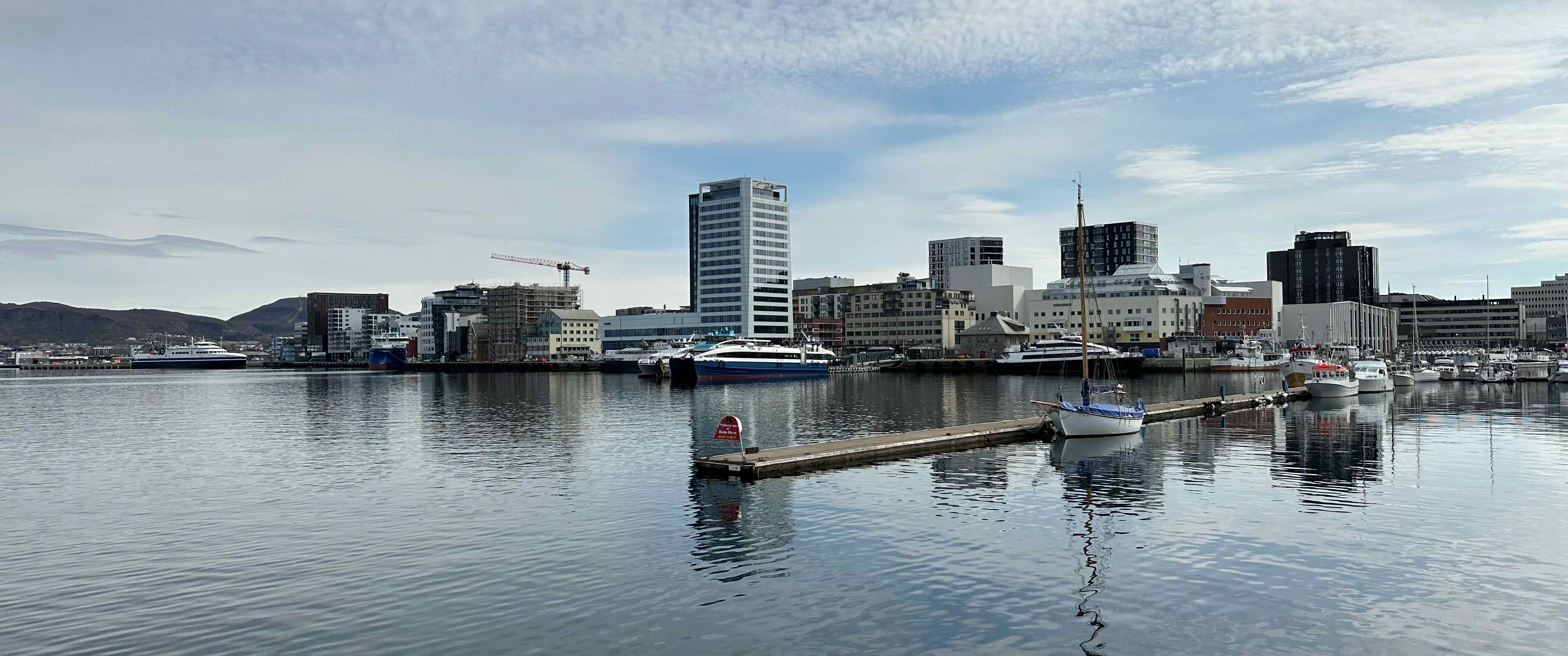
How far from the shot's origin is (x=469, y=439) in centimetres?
6800

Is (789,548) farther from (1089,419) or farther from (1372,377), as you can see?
(1372,377)

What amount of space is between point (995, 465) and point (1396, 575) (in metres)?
23.9

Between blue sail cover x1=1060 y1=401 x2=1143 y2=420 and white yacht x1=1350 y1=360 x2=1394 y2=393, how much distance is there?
2498 inches

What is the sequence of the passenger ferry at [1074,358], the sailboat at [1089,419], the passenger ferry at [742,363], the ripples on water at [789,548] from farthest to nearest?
the passenger ferry at [1074,358], the passenger ferry at [742,363], the sailboat at [1089,419], the ripples on water at [789,548]

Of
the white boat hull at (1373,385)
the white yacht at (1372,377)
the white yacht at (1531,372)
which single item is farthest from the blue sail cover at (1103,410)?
the white yacht at (1531,372)

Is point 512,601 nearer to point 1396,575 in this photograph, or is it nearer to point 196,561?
point 196,561

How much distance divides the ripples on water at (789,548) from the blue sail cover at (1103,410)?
70.3 inches

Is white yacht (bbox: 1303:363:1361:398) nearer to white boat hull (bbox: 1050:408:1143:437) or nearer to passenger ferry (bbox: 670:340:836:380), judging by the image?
white boat hull (bbox: 1050:408:1143:437)

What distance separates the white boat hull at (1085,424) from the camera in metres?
62.2

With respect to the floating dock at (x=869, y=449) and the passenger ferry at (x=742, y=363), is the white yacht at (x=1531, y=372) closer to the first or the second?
the passenger ferry at (x=742, y=363)

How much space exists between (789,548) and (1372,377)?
111 m

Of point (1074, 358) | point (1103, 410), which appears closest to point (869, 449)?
point (1103, 410)

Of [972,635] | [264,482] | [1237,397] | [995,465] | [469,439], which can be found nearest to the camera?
[972,635]

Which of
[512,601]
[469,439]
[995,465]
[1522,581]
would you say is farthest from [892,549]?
[469,439]
